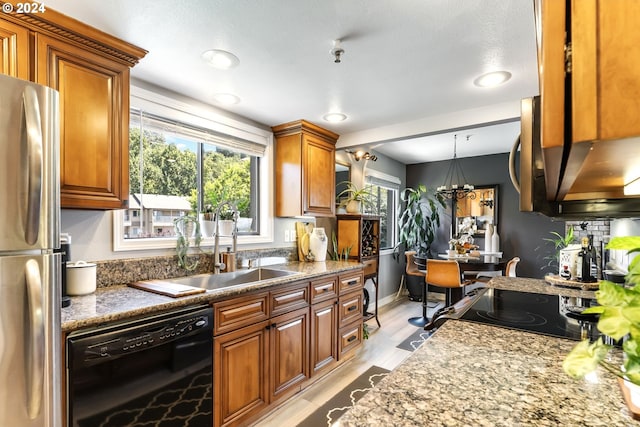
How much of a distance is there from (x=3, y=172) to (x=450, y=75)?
228cm

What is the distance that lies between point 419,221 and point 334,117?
2.87m

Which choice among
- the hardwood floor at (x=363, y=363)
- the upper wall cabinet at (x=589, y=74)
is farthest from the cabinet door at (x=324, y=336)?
the upper wall cabinet at (x=589, y=74)

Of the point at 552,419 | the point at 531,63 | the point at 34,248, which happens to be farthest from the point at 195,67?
the point at 552,419

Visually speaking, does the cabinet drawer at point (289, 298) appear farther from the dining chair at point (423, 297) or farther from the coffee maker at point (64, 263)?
the dining chair at point (423, 297)

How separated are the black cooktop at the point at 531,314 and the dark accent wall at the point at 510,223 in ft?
10.9

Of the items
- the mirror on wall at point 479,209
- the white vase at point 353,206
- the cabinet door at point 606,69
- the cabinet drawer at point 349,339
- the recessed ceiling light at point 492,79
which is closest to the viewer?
the cabinet door at point 606,69

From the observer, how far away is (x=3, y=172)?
0.99 meters

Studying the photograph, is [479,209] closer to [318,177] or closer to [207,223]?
[318,177]

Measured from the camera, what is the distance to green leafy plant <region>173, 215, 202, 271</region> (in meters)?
2.24

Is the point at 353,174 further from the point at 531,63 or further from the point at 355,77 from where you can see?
the point at 531,63

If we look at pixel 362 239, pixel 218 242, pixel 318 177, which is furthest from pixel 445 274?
pixel 218 242

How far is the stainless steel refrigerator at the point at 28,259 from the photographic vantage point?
1.00 meters

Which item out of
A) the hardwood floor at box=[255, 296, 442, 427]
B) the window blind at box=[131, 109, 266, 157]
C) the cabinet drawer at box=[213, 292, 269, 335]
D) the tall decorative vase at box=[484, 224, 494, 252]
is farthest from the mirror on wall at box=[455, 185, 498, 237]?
the cabinet drawer at box=[213, 292, 269, 335]

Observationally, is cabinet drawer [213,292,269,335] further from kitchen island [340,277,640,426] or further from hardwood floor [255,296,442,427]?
kitchen island [340,277,640,426]
